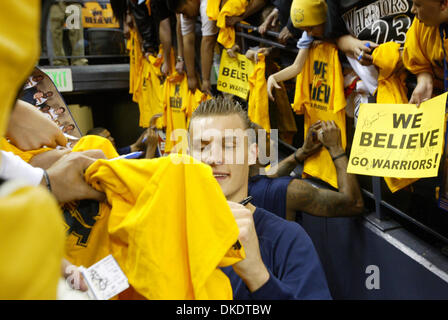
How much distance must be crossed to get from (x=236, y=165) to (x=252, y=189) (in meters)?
0.75

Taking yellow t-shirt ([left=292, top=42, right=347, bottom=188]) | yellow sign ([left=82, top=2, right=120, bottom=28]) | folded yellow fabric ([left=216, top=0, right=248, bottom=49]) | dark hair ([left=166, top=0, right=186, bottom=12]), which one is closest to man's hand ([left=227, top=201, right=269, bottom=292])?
yellow t-shirt ([left=292, top=42, right=347, bottom=188])

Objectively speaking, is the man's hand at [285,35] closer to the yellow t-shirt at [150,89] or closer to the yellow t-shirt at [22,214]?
the yellow t-shirt at [22,214]

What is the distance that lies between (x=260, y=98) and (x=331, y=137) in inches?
30.7

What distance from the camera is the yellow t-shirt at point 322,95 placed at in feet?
8.61

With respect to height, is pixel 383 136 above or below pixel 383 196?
above

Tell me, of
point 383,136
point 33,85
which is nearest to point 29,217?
point 33,85

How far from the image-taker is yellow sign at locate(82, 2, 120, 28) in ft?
27.4

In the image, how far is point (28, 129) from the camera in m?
1.21

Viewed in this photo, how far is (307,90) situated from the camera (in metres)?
2.93

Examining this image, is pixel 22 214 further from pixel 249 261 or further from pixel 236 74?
pixel 236 74

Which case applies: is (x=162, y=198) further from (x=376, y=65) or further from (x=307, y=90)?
(x=307, y=90)

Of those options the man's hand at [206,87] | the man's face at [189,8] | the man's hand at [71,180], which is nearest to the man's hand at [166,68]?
the man's hand at [206,87]

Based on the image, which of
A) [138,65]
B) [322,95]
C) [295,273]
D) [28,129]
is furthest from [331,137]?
[138,65]

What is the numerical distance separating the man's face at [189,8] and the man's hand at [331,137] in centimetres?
220
